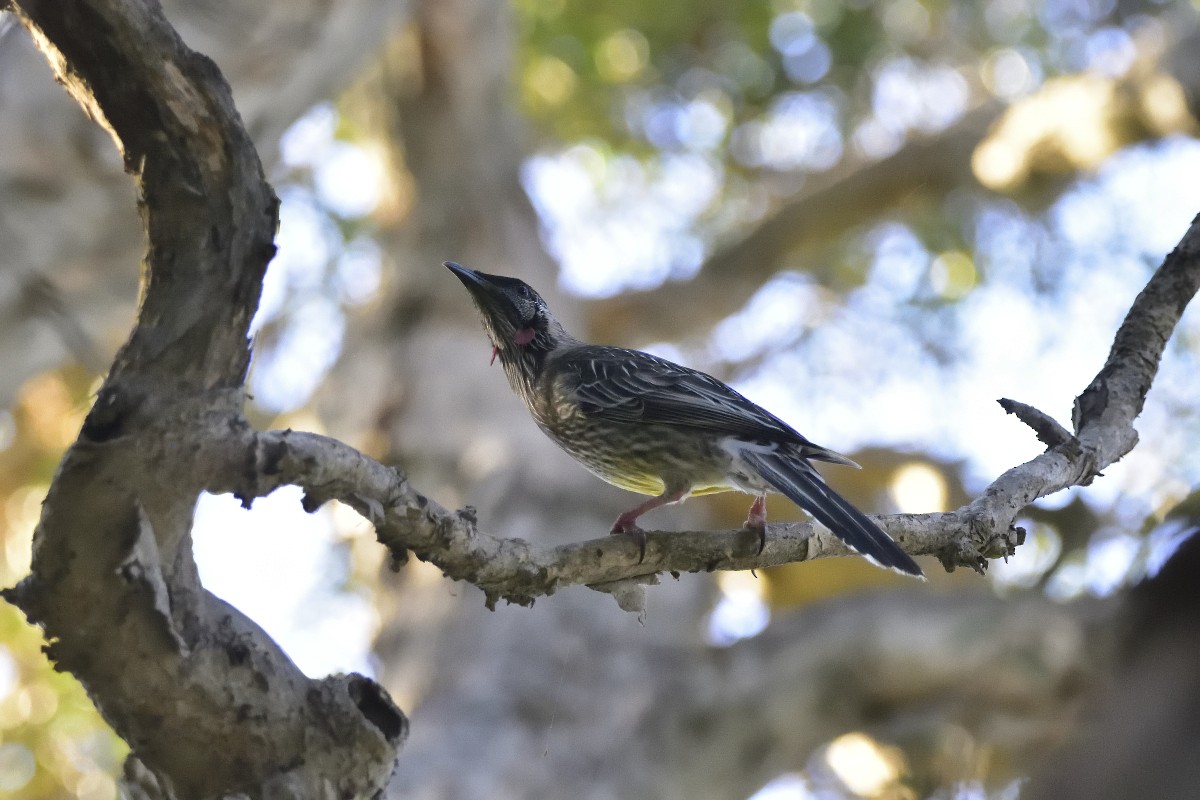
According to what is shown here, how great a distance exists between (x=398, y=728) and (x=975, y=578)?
7.37 meters

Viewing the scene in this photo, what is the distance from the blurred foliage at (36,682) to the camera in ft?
28.1

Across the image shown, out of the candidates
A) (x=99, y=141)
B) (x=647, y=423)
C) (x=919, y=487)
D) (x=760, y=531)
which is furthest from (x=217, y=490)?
(x=919, y=487)

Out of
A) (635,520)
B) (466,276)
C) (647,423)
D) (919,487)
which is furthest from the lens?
(919,487)

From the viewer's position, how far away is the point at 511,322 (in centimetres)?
509

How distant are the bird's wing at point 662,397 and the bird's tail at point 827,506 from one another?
92 mm

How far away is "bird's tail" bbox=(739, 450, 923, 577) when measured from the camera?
3109 millimetres

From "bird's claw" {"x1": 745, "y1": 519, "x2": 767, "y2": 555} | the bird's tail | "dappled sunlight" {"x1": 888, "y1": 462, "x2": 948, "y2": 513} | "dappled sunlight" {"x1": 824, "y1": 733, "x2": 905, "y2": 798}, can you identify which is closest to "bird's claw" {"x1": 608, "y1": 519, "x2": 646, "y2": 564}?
"bird's claw" {"x1": 745, "y1": 519, "x2": 767, "y2": 555}

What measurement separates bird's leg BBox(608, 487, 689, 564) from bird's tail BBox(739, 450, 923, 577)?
1.13ft

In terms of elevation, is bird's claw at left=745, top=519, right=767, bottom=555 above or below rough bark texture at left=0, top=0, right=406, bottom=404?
below

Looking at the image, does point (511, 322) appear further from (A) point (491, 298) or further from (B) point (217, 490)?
(B) point (217, 490)

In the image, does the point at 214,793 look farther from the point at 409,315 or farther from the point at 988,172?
the point at 988,172

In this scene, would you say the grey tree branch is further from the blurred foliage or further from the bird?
the blurred foliage

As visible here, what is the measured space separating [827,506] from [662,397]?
108 cm

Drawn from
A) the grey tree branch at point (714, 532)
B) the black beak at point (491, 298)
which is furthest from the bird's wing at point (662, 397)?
the grey tree branch at point (714, 532)
